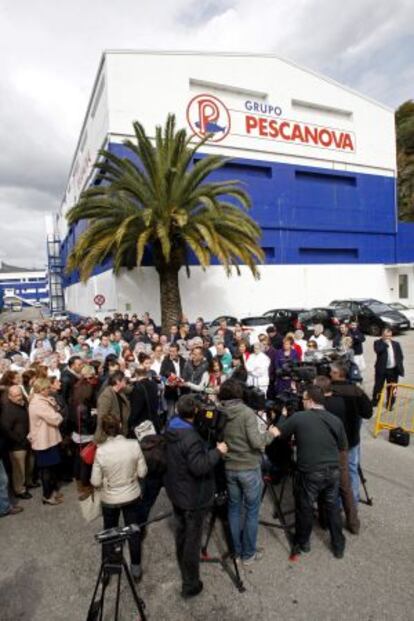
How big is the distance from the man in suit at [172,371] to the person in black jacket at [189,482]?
116 inches

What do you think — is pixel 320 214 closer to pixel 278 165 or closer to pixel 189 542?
pixel 278 165

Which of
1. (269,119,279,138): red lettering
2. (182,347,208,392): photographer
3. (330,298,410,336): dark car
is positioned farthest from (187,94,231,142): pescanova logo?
(182,347,208,392): photographer

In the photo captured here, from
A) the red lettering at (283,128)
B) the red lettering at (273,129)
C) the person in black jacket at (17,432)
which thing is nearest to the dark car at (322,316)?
the red lettering at (273,129)

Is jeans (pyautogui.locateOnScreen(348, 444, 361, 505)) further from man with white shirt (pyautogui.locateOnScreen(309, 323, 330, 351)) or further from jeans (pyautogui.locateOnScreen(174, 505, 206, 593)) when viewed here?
man with white shirt (pyautogui.locateOnScreen(309, 323, 330, 351))

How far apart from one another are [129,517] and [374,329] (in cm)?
1583

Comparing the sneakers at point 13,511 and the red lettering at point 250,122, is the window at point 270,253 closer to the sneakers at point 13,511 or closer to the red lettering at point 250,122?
the red lettering at point 250,122

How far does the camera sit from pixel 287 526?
3.92 m

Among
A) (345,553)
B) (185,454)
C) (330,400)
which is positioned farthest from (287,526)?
(185,454)

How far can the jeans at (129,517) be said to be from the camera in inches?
127

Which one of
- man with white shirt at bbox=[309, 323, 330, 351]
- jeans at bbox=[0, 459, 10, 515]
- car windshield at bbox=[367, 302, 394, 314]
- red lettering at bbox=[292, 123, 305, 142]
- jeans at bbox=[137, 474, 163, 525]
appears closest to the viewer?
jeans at bbox=[137, 474, 163, 525]

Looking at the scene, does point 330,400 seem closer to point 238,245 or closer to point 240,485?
point 240,485

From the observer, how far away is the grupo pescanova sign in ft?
66.2

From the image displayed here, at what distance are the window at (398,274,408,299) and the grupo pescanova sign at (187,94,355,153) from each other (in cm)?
932

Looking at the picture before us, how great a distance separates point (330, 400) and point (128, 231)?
38.9 ft
